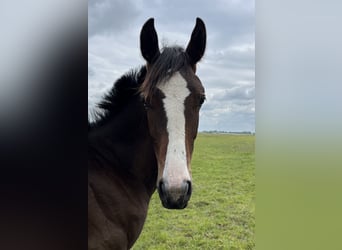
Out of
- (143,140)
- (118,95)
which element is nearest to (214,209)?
(143,140)

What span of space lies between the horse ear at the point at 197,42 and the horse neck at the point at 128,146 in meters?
0.28

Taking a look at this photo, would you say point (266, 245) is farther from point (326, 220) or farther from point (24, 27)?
point (24, 27)

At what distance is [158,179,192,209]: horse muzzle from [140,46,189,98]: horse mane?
1.08ft

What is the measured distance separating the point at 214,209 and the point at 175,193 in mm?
1032

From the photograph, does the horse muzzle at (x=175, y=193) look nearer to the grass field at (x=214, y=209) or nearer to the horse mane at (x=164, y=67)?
the horse mane at (x=164, y=67)

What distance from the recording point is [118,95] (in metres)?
1.16

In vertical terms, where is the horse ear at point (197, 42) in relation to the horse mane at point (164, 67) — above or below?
above

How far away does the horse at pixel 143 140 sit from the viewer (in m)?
0.89

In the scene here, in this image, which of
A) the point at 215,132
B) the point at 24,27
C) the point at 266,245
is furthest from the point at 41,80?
the point at 266,245

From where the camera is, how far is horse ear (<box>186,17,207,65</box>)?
1.06 metres

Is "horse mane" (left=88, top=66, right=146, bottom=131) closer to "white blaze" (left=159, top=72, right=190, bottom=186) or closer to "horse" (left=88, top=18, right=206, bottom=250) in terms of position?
"horse" (left=88, top=18, right=206, bottom=250)

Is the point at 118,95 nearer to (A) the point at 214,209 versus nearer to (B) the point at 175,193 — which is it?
(B) the point at 175,193

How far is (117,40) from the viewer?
1.33 m

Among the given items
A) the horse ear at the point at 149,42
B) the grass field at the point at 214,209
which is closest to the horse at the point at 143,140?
the horse ear at the point at 149,42
